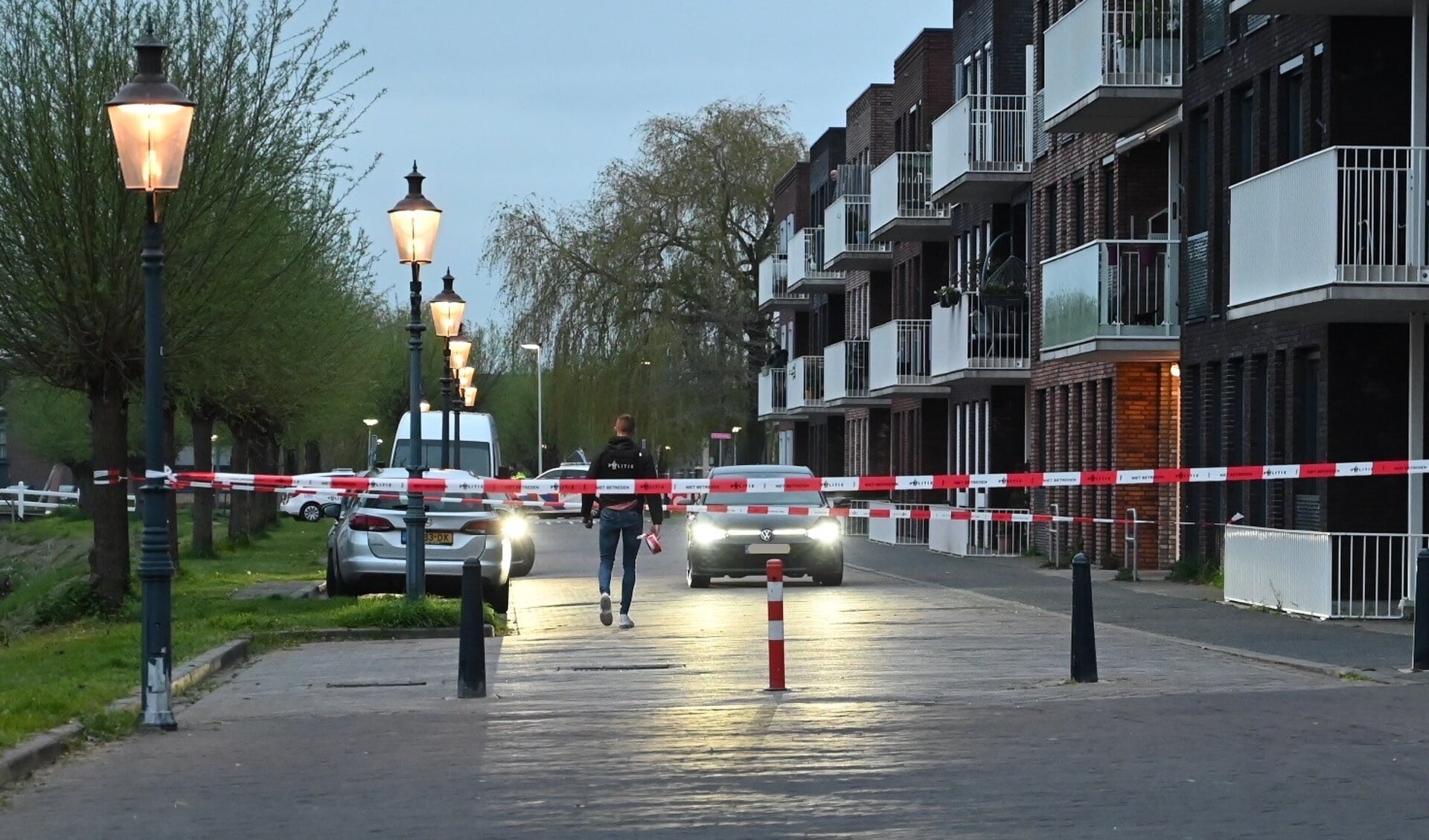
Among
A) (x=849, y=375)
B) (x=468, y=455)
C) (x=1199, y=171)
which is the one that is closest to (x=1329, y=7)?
(x=1199, y=171)

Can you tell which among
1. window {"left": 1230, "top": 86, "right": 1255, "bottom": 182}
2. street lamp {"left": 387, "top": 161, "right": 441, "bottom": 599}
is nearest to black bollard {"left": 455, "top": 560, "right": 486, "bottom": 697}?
street lamp {"left": 387, "top": 161, "right": 441, "bottom": 599}

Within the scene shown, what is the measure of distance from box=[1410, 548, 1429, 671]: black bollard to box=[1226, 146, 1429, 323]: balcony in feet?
22.6

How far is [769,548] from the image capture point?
95.0ft

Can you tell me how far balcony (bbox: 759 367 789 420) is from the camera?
68.1 metres

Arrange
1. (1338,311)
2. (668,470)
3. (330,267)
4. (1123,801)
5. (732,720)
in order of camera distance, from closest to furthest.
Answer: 1. (1123,801)
2. (732,720)
3. (1338,311)
4. (330,267)
5. (668,470)

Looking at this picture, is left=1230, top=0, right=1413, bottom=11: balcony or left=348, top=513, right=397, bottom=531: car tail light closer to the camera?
left=1230, top=0, right=1413, bottom=11: balcony

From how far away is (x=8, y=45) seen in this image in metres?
21.3

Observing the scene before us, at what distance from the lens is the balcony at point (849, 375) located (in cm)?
5688

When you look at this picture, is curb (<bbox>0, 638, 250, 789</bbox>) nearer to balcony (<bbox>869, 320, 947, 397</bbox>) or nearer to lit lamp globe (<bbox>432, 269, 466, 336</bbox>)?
lit lamp globe (<bbox>432, 269, 466, 336</bbox>)

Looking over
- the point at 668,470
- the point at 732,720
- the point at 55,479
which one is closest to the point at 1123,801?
the point at 732,720

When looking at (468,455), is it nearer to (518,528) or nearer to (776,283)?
(518,528)

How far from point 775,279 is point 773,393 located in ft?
11.0

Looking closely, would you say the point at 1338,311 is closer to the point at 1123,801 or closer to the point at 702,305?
the point at 1123,801

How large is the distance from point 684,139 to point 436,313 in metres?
37.2
